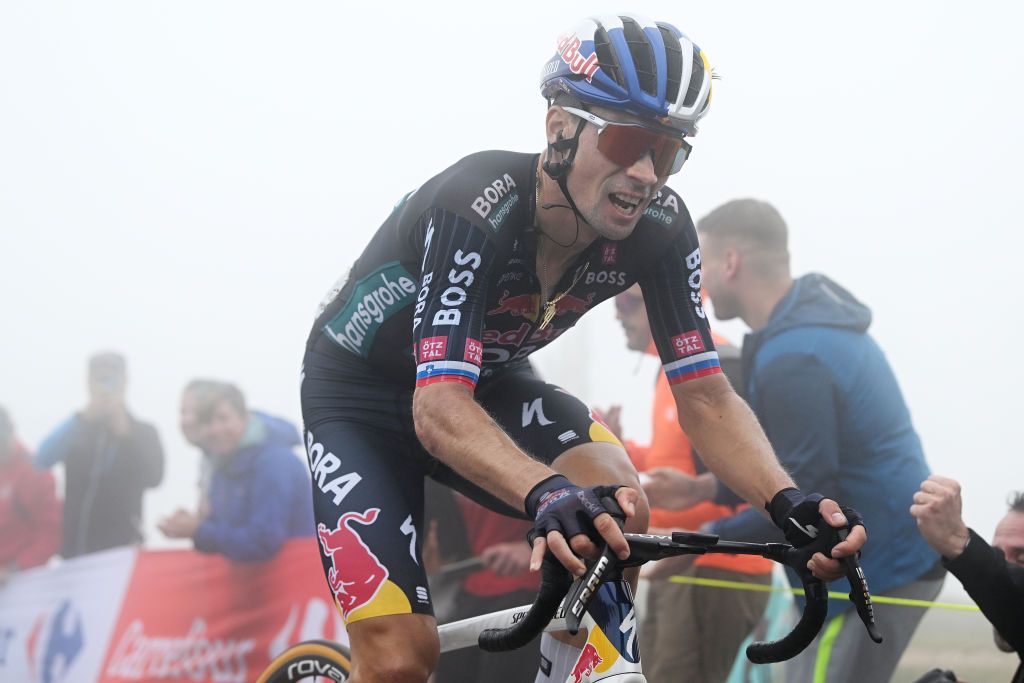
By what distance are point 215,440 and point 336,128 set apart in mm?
2035

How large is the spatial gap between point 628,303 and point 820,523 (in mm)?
3022

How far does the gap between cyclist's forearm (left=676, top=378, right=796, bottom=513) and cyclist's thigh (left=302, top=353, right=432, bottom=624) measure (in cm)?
78

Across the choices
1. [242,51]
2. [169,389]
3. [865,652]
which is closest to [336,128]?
[242,51]

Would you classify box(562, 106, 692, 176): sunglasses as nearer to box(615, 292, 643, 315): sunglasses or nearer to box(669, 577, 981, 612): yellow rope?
box(669, 577, 981, 612): yellow rope

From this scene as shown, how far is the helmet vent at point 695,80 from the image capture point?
260 centimetres

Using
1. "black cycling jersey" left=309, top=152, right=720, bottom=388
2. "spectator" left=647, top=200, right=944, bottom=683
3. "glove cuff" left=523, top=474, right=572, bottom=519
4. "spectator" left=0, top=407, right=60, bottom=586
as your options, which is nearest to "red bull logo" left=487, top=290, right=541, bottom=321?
"black cycling jersey" left=309, top=152, right=720, bottom=388

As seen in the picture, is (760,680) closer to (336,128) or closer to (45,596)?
(336,128)

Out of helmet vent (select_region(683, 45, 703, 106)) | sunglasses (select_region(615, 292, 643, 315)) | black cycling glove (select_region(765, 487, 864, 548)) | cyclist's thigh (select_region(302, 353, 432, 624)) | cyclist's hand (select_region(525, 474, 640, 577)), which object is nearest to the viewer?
cyclist's hand (select_region(525, 474, 640, 577))

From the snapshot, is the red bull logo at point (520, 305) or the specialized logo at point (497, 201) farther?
the red bull logo at point (520, 305)

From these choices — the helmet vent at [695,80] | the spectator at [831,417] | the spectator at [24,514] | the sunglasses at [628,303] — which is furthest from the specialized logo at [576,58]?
the spectator at [24,514]

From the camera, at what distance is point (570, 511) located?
1.87m

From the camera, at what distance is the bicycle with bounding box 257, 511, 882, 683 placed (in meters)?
1.89

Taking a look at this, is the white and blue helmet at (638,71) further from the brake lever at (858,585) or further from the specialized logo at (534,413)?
the brake lever at (858,585)

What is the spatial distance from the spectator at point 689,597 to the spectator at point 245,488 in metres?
2.11
